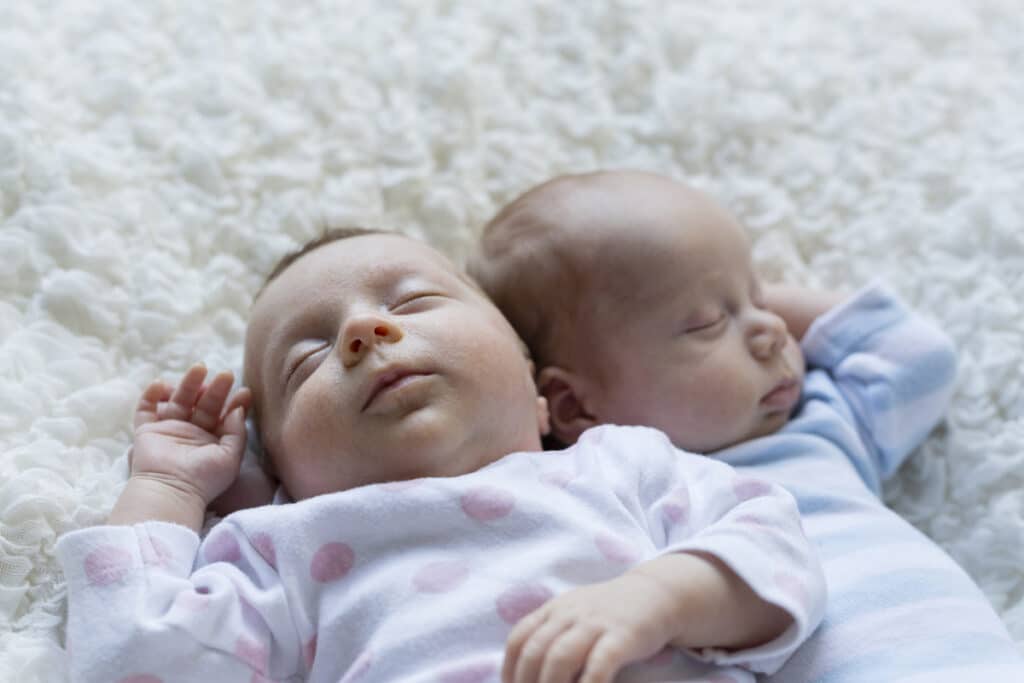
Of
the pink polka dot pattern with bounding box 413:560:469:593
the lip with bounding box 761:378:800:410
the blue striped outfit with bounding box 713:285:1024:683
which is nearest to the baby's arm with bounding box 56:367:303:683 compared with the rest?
the pink polka dot pattern with bounding box 413:560:469:593

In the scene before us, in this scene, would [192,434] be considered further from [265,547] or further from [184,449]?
[265,547]

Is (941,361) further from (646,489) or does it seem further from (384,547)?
(384,547)

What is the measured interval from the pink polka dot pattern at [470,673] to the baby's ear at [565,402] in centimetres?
40

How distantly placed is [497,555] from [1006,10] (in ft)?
3.85

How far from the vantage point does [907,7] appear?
5.74 ft

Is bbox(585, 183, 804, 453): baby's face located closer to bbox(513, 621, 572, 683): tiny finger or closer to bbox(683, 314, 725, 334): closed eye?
bbox(683, 314, 725, 334): closed eye

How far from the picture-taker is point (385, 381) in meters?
1.12

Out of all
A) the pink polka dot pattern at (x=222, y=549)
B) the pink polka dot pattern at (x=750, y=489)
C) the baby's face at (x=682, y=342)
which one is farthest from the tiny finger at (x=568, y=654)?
the baby's face at (x=682, y=342)

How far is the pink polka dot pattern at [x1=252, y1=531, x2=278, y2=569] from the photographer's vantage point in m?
1.10

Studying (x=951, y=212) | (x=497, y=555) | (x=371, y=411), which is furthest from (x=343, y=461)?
(x=951, y=212)

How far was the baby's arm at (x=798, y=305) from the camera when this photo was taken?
149 cm

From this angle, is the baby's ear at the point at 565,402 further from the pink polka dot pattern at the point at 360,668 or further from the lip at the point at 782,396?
the pink polka dot pattern at the point at 360,668

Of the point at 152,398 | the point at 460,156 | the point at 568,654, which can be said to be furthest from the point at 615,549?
the point at 460,156

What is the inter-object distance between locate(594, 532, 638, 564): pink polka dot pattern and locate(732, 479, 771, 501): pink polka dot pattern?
0.11 meters
